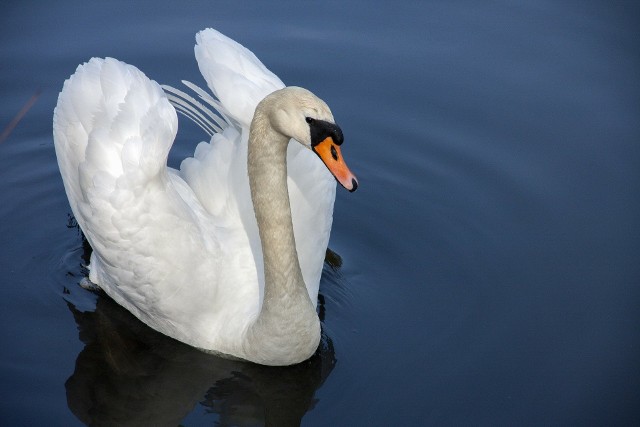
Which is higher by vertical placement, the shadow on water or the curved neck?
the curved neck

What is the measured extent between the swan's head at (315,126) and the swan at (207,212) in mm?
175

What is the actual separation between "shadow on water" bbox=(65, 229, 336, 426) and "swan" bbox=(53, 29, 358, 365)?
0.39 ft

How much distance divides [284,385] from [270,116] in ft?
5.97

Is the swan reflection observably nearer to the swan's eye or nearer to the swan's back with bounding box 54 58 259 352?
the swan's back with bounding box 54 58 259 352

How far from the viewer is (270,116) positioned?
18.8 feet

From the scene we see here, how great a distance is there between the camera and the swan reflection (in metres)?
6.32

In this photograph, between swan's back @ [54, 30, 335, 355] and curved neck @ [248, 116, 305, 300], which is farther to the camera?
swan's back @ [54, 30, 335, 355]

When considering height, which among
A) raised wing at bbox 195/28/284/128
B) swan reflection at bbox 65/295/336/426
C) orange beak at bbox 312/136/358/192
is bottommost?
swan reflection at bbox 65/295/336/426

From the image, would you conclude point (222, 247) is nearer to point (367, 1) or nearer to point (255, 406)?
point (255, 406)

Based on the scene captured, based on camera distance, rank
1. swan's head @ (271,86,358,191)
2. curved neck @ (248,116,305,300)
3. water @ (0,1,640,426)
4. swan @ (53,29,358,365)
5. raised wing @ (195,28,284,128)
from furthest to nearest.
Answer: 1. raised wing @ (195,28,284,128)
2. water @ (0,1,640,426)
3. swan @ (53,29,358,365)
4. curved neck @ (248,116,305,300)
5. swan's head @ (271,86,358,191)

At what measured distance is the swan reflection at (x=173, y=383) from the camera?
6320 millimetres

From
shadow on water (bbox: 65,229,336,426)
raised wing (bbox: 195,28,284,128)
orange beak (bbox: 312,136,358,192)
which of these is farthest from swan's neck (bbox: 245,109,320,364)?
raised wing (bbox: 195,28,284,128)

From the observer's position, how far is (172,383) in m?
6.54


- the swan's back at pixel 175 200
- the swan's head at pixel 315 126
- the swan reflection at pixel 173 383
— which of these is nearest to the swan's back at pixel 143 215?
the swan's back at pixel 175 200
